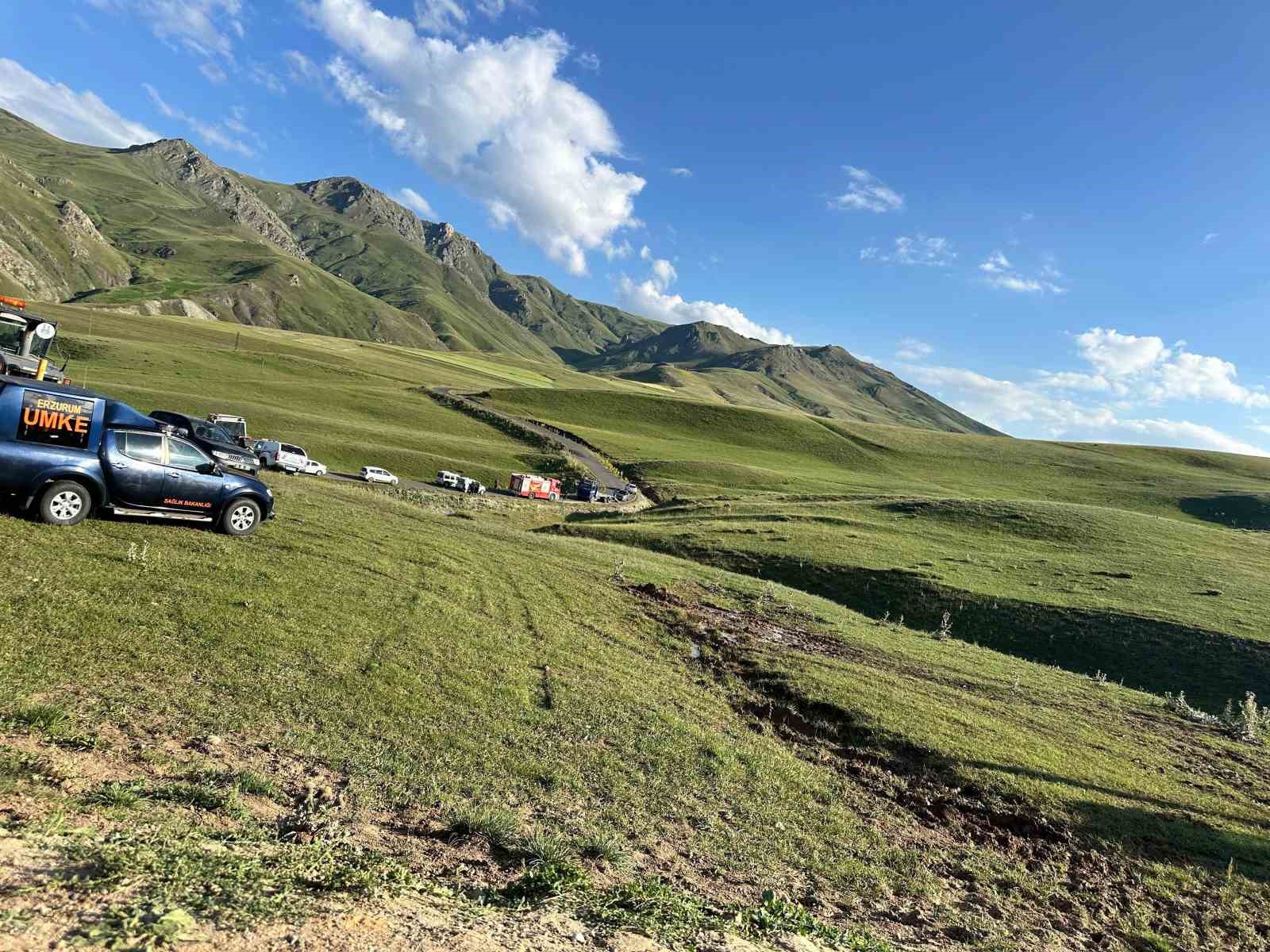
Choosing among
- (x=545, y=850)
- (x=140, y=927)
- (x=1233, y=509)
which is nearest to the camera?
(x=140, y=927)

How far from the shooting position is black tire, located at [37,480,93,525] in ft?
45.5

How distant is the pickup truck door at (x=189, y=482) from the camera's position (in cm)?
1578

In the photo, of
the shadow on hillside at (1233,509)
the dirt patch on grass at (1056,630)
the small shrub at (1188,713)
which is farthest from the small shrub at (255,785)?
the shadow on hillside at (1233,509)

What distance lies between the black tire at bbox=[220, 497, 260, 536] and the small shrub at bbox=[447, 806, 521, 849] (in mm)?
12647

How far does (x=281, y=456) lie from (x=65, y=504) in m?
34.5

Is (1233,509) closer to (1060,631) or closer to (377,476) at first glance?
(1060,631)

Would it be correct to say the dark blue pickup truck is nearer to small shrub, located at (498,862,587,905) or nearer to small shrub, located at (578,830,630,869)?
small shrub, located at (578,830,630,869)

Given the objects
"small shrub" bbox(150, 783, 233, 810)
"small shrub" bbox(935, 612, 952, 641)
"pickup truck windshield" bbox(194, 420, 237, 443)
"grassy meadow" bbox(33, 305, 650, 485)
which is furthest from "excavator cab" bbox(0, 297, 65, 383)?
"small shrub" bbox(935, 612, 952, 641)

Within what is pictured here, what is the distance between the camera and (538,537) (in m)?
35.8

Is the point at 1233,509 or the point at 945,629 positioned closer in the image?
the point at 945,629

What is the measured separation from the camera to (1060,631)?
3228cm

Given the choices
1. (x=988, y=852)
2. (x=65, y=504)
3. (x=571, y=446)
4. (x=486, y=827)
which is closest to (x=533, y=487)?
(x=571, y=446)

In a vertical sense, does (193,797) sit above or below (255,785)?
above

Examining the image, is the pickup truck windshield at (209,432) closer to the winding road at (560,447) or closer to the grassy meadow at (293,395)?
the winding road at (560,447)
